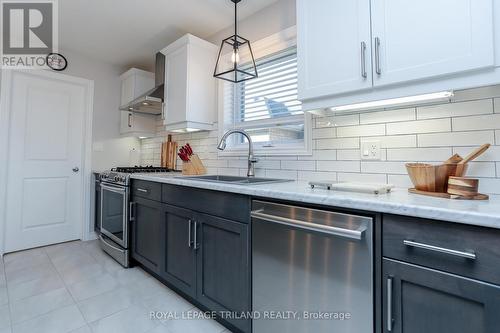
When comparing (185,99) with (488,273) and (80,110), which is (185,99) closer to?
(80,110)

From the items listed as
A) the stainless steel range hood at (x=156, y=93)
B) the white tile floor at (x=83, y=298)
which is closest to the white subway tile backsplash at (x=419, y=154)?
the white tile floor at (x=83, y=298)

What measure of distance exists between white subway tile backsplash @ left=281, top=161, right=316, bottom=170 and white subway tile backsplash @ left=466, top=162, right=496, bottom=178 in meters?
0.85

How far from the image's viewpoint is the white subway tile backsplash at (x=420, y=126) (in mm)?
1329

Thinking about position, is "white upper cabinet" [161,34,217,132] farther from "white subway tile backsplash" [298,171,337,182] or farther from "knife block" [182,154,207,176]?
"white subway tile backsplash" [298,171,337,182]

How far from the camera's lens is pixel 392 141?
1491 mm

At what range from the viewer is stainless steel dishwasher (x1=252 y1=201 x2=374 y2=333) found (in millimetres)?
990

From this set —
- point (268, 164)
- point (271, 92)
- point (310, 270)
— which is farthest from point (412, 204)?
point (271, 92)

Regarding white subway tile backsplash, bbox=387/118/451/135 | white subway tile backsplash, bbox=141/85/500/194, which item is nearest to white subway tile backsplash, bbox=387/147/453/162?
white subway tile backsplash, bbox=141/85/500/194

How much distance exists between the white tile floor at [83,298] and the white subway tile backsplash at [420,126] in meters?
1.59

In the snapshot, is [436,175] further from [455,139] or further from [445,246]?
[445,246]

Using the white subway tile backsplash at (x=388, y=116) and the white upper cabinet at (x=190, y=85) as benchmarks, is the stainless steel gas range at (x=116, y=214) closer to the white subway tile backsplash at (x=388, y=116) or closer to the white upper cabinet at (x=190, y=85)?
the white upper cabinet at (x=190, y=85)

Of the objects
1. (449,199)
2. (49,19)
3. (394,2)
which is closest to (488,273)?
(449,199)

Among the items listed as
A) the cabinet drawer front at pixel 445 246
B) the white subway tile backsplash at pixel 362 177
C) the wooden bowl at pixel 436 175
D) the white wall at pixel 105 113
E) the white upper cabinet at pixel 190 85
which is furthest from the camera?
the white wall at pixel 105 113

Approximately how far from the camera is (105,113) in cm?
345
